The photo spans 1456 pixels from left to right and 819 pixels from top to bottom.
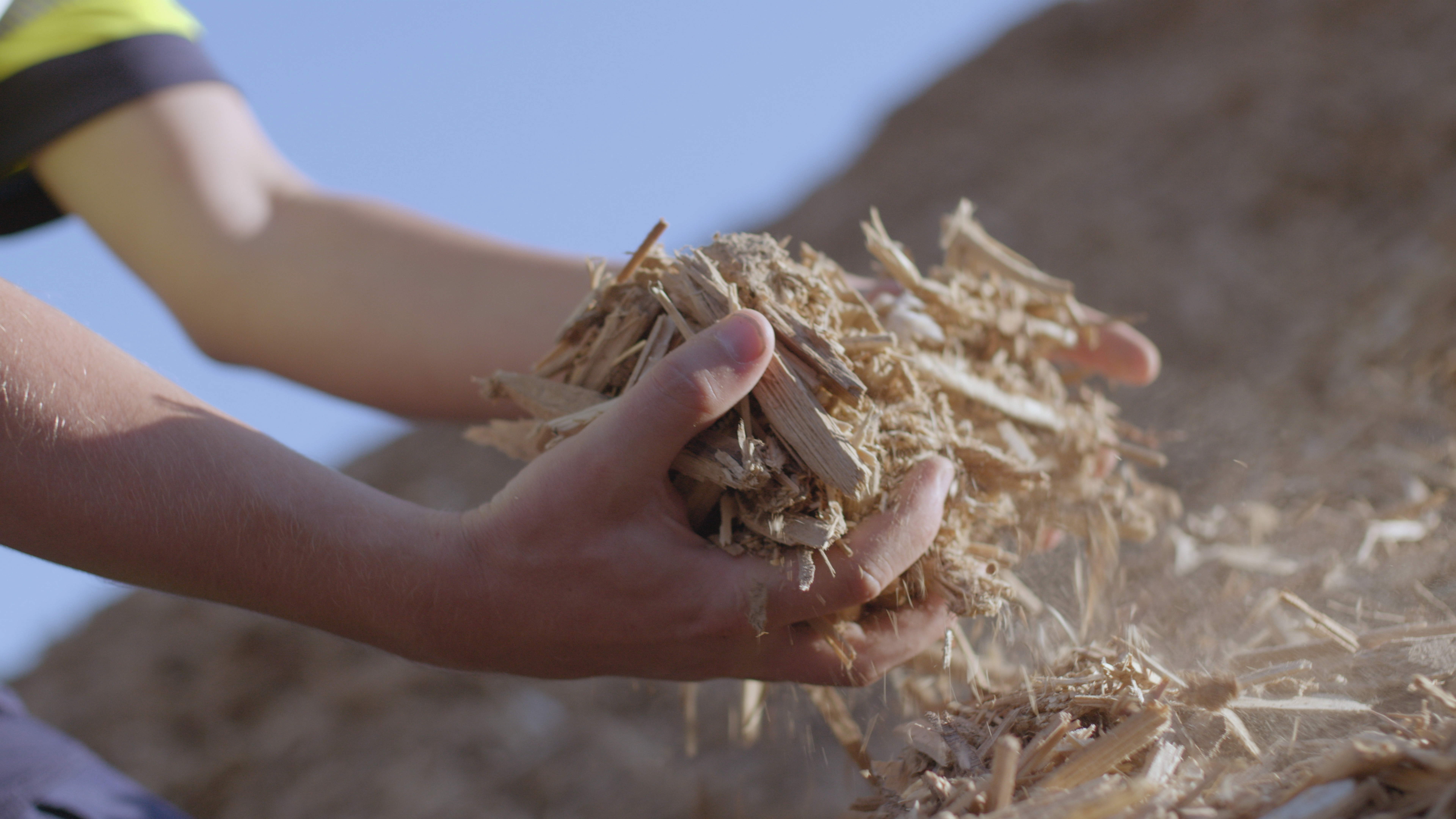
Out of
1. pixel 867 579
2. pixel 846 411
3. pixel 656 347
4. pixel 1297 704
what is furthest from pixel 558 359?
pixel 1297 704

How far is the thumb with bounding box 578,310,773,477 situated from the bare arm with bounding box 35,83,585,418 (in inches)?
25.1

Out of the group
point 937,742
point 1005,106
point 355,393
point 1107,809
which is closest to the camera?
point 1107,809

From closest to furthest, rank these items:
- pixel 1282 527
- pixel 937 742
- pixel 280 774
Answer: pixel 937 742, pixel 1282 527, pixel 280 774

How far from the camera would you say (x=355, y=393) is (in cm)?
153

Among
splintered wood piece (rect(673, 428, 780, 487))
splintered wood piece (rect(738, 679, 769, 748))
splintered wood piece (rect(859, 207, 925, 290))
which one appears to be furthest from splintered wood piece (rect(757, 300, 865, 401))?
splintered wood piece (rect(738, 679, 769, 748))

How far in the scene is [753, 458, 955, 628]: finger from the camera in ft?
3.00

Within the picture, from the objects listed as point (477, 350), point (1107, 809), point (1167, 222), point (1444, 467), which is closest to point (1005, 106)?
point (1167, 222)

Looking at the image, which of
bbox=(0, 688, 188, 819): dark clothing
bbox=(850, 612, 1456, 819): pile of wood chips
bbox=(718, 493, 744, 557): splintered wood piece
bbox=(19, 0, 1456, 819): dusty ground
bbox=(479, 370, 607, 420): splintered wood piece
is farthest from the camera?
bbox=(19, 0, 1456, 819): dusty ground

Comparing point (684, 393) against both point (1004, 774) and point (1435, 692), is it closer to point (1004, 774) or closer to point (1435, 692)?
point (1004, 774)

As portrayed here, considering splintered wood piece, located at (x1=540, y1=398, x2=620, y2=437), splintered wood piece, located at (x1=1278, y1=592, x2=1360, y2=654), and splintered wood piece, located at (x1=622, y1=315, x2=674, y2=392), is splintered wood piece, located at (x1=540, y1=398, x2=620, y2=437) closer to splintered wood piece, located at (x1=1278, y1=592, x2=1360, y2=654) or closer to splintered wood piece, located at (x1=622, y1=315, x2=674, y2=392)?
splintered wood piece, located at (x1=622, y1=315, x2=674, y2=392)

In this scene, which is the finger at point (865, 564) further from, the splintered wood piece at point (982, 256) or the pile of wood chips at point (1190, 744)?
the splintered wood piece at point (982, 256)

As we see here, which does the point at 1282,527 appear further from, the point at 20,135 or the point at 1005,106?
the point at 1005,106

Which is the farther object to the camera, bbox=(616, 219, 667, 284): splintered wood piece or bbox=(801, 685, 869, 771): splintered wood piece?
bbox=(801, 685, 869, 771): splintered wood piece

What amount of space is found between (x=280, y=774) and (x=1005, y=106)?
293 inches
